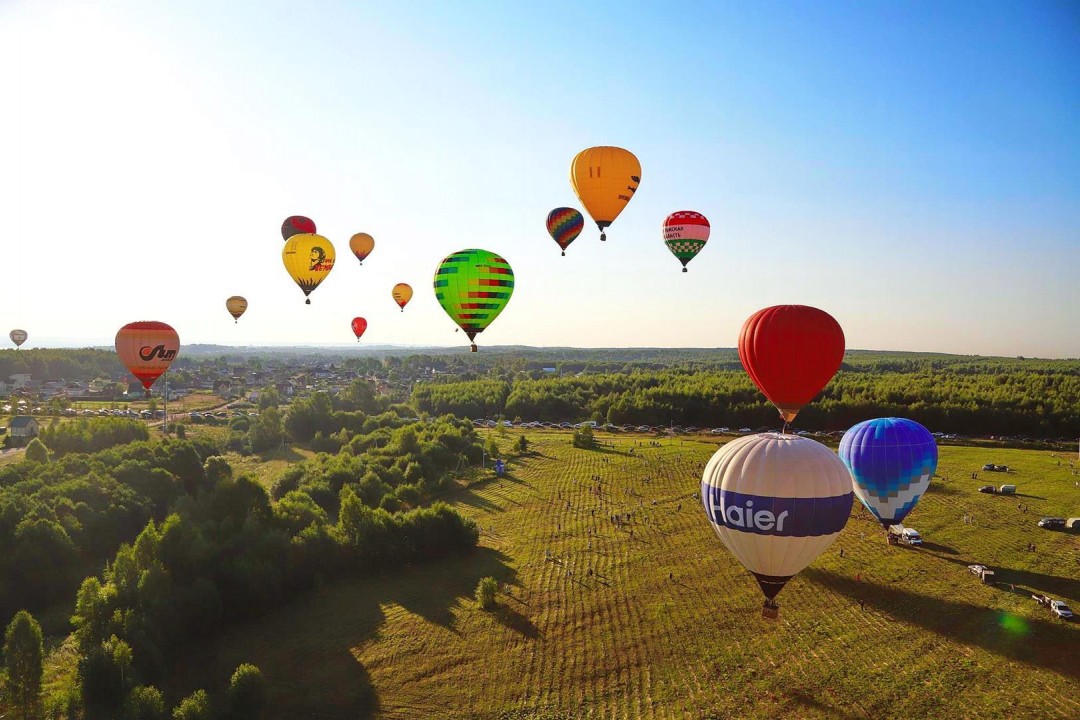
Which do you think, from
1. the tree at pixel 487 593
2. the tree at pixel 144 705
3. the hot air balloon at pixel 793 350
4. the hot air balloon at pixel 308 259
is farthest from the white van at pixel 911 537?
the hot air balloon at pixel 308 259

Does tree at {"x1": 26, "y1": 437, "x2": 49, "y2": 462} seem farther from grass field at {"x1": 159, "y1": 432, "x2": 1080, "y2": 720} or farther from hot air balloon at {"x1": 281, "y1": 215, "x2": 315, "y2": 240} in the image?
grass field at {"x1": 159, "y1": 432, "x2": 1080, "y2": 720}

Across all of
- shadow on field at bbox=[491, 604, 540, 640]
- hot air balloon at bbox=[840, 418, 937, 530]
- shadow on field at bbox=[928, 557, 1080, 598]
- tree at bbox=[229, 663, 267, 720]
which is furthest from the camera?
hot air balloon at bbox=[840, 418, 937, 530]

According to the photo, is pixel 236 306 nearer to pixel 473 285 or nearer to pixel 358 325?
pixel 358 325

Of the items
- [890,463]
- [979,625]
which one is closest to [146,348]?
[890,463]

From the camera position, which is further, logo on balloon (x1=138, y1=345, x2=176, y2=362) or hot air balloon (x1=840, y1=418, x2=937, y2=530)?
logo on balloon (x1=138, y1=345, x2=176, y2=362)

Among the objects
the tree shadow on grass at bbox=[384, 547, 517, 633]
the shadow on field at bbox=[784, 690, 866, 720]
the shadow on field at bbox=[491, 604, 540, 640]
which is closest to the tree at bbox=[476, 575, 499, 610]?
the shadow on field at bbox=[491, 604, 540, 640]

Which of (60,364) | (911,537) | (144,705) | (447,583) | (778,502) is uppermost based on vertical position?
(778,502)

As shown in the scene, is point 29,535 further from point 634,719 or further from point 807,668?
point 807,668
